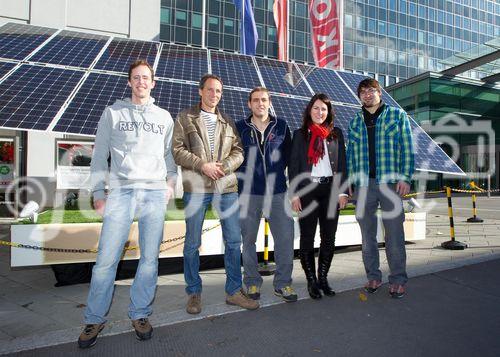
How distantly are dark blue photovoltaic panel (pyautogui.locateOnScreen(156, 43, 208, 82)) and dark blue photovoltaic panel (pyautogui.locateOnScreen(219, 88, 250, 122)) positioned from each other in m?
0.93

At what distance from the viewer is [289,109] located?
7812 mm

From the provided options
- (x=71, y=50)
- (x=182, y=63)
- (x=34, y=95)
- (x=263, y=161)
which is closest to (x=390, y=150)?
(x=263, y=161)

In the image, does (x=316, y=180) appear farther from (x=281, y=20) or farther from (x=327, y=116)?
(x=281, y=20)

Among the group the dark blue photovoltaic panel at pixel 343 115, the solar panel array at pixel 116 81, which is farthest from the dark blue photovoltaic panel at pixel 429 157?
the dark blue photovoltaic panel at pixel 343 115

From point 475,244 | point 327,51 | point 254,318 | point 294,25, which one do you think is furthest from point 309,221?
point 294,25

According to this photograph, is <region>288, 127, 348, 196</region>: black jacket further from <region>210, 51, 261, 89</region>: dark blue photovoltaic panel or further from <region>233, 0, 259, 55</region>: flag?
<region>233, 0, 259, 55</region>: flag

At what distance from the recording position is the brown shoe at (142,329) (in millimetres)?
3324

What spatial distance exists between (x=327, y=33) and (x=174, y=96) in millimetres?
8767

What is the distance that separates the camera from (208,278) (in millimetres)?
5707

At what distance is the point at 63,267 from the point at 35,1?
1227 cm

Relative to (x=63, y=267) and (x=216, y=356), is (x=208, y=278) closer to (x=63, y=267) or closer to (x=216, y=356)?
(x=63, y=267)

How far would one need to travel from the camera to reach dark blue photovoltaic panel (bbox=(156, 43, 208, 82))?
8.25 meters

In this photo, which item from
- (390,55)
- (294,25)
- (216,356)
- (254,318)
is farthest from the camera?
(390,55)

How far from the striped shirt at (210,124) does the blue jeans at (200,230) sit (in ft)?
1.70
